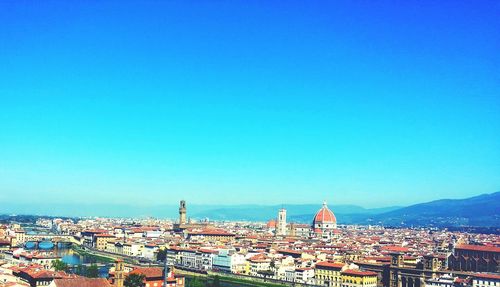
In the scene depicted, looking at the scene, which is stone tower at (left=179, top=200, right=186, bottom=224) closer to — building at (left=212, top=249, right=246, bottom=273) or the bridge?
the bridge

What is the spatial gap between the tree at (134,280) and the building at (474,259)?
79.8 feet

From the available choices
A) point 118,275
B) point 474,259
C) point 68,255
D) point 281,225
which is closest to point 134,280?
point 118,275

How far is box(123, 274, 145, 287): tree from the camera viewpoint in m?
32.9

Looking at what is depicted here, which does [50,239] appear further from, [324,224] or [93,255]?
[324,224]

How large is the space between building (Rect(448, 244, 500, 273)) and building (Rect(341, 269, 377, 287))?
6.59m

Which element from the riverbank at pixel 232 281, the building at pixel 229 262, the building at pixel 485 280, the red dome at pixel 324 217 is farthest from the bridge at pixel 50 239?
the building at pixel 485 280

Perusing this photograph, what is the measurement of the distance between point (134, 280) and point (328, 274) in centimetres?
1774

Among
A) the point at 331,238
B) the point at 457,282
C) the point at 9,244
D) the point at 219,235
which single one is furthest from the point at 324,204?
the point at 457,282

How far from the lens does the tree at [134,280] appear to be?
32.9m

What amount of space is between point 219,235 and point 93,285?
178 ft

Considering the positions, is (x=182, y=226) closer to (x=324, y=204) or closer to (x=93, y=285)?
(x=324, y=204)

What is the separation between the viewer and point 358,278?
43.5 metres

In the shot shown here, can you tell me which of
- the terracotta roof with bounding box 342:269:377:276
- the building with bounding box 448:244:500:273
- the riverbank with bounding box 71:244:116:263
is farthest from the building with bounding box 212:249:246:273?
the building with bounding box 448:244:500:273

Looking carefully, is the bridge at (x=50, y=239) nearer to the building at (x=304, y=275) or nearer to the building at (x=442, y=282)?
the building at (x=304, y=275)
